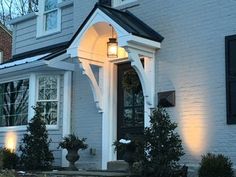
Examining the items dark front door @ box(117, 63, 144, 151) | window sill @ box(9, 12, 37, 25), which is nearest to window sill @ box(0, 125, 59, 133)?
dark front door @ box(117, 63, 144, 151)

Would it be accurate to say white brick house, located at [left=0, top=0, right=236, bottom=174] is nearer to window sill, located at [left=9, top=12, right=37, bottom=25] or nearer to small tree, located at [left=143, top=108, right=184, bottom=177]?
window sill, located at [left=9, top=12, right=37, bottom=25]

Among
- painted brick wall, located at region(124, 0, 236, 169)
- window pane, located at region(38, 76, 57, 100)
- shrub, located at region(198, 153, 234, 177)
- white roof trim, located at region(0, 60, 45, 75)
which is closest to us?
shrub, located at region(198, 153, 234, 177)

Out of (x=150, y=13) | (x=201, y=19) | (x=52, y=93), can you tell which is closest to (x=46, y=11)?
(x=52, y=93)

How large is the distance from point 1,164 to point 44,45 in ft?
13.8

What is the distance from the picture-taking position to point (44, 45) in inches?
548

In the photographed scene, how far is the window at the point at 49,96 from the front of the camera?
12594 millimetres

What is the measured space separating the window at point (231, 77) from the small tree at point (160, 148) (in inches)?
40.9

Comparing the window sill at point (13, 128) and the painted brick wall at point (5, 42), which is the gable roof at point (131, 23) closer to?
the window sill at point (13, 128)

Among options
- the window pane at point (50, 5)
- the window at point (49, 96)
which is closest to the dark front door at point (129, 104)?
the window at point (49, 96)

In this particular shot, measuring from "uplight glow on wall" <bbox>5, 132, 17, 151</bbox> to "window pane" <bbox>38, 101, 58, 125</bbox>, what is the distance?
4.55 feet

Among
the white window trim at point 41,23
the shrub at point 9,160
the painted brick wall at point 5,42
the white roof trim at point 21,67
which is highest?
the painted brick wall at point 5,42

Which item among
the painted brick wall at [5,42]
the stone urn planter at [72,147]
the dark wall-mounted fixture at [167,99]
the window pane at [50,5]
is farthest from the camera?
the painted brick wall at [5,42]

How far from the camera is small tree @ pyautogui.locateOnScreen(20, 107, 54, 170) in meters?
11.2

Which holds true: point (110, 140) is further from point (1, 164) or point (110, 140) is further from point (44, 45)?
point (44, 45)
